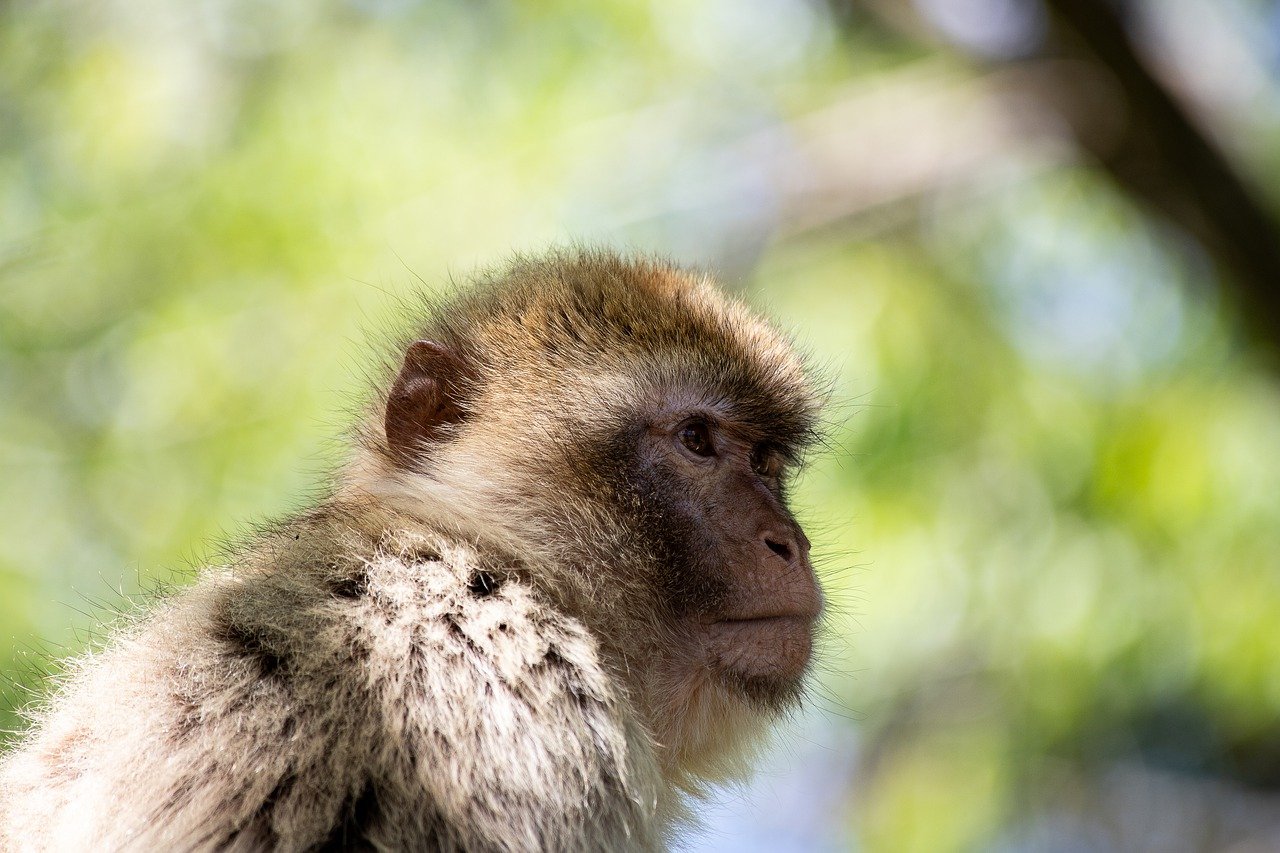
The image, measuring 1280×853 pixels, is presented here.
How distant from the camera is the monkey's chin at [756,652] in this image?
9.52ft

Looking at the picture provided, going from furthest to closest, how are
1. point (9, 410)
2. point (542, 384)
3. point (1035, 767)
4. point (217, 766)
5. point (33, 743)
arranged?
point (1035, 767), point (9, 410), point (542, 384), point (33, 743), point (217, 766)

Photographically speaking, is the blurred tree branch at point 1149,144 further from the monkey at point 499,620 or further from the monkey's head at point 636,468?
the monkey's head at point 636,468

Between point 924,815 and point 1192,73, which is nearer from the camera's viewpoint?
point 1192,73

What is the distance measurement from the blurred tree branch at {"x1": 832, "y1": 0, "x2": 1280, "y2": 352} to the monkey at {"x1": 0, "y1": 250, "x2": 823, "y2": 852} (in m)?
2.89

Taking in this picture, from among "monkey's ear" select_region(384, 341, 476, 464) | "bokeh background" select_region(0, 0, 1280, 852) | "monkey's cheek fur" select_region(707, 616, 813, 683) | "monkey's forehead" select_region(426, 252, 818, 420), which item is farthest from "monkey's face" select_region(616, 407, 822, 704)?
"bokeh background" select_region(0, 0, 1280, 852)

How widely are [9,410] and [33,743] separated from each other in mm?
4499

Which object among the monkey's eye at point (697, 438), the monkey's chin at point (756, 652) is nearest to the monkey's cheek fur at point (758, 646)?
the monkey's chin at point (756, 652)

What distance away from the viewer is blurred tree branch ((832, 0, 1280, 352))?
226 inches

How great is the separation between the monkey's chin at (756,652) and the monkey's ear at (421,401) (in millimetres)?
814

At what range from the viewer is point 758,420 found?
130 inches

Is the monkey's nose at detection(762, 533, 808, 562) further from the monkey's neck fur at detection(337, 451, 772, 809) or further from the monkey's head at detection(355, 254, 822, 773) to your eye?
the monkey's neck fur at detection(337, 451, 772, 809)

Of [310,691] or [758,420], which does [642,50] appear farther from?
[310,691]

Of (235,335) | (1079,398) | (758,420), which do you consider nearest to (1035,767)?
(1079,398)

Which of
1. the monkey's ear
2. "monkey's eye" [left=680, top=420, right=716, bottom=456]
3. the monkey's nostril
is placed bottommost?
the monkey's ear
